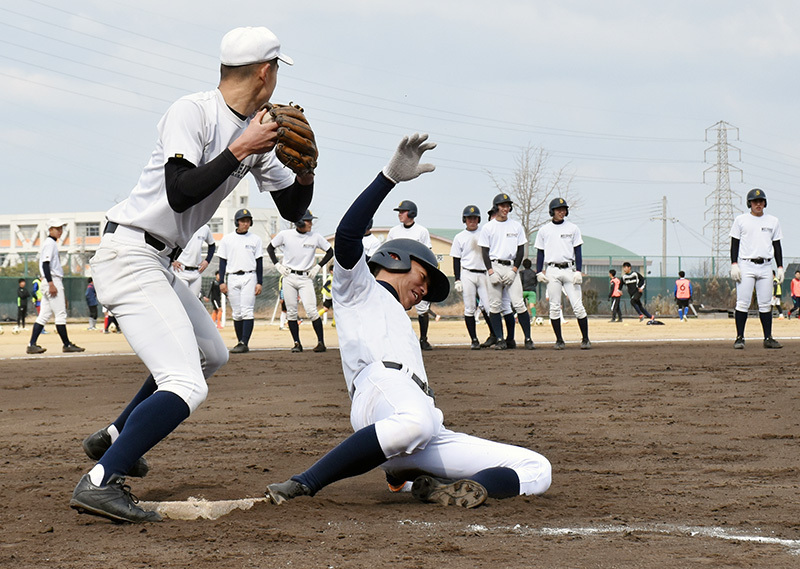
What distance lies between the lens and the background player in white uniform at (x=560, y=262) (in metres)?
14.8

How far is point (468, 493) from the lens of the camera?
13.4ft

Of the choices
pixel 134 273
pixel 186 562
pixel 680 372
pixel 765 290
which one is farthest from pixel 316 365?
pixel 186 562

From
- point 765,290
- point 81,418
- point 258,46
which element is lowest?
point 81,418

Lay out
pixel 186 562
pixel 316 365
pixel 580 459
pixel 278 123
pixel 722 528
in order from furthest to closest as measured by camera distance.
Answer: pixel 316 365 → pixel 580 459 → pixel 278 123 → pixel 722 528 → pixel 186 562

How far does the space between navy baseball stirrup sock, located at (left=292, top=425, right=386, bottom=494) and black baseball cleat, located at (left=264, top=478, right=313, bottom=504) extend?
3 centimetres

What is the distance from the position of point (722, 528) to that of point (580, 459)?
175 centimetres

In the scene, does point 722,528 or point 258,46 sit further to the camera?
point 258,46

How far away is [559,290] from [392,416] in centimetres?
1134

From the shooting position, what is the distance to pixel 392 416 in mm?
3994

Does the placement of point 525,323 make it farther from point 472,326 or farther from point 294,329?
point 294,329

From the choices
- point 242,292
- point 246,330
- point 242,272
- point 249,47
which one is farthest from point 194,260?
point 249,47

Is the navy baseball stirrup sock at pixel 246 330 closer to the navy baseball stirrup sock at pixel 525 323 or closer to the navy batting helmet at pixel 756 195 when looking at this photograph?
the navy baseball stirrup sock at pixel 525 323

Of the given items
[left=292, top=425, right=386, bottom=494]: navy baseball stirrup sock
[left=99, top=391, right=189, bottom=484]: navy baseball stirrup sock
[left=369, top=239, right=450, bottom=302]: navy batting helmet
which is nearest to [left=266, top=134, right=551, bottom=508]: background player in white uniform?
[left=292, top=425, right=386, bottom=494]: navy baseball stirrup sock

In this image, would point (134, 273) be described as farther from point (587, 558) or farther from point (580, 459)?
point (580, 459)
